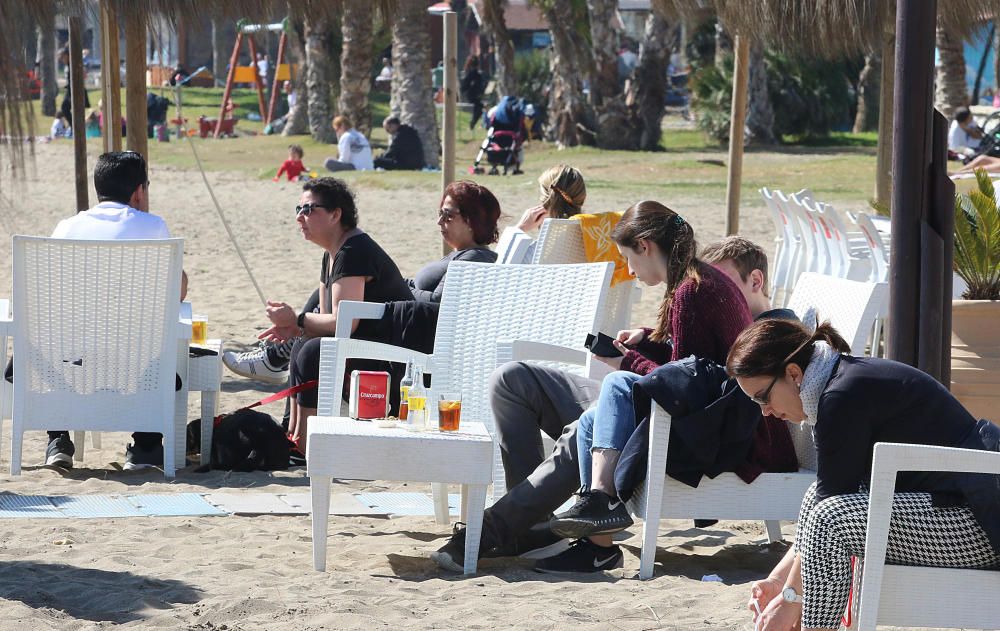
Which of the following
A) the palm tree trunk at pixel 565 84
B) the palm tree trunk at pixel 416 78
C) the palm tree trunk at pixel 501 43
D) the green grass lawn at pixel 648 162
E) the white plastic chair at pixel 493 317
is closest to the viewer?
the white plastic chair at pixel 493 317

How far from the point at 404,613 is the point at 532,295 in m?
1.66

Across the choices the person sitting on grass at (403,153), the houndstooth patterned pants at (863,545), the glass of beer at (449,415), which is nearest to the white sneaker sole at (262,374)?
the glass of beer at (449,415)

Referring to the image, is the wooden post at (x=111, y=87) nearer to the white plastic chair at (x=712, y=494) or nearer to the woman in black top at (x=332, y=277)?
the woman in black top at (x=332, y=277)

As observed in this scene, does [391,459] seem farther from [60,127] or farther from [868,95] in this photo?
[868,95]

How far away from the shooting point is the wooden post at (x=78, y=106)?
8023mm

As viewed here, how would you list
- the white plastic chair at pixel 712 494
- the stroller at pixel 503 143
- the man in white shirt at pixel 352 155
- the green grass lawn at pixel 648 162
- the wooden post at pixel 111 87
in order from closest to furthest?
Result: the white plastic chair at pixel 712 494
the wooden post at pixel 111 87
the green grass lawn at pixel 648 162
the man in white shirt at pixel 352 155
the stroller at pixel 503 143

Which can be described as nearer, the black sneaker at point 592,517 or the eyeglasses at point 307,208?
the black sneaker at point 592,517

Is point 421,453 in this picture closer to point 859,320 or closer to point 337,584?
point 337,584

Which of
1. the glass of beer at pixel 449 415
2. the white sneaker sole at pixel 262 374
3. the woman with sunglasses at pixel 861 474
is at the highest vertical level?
the woman with sunglasses at pixel 861 474

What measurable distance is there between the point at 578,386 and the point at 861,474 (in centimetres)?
153

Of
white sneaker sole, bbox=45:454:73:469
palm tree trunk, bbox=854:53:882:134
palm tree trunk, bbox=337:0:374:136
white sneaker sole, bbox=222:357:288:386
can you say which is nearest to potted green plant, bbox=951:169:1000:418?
white sneaker sole, bbox=222:357:288:386

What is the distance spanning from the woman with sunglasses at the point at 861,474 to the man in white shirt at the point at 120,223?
3.18 metres

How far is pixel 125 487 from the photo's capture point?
520 cm

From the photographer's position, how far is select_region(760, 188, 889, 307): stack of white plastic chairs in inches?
294
